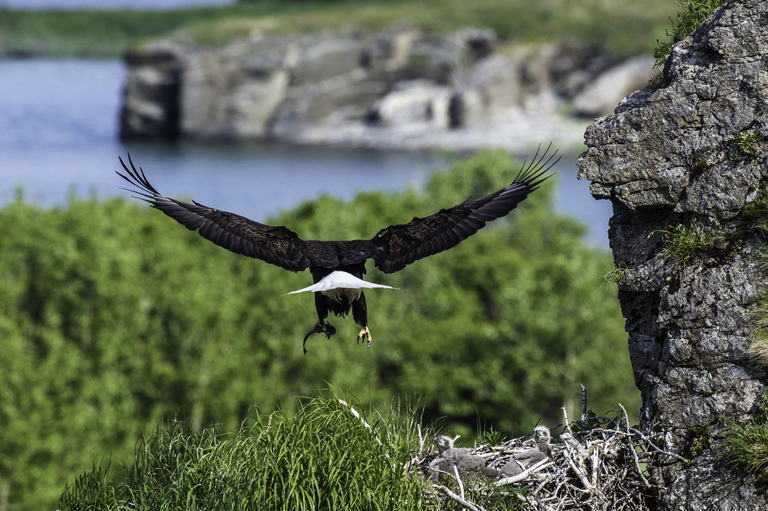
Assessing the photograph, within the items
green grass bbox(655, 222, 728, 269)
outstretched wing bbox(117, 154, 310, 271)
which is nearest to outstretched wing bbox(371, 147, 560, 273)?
outstretched wing bbox(117, 154, 310, 271)

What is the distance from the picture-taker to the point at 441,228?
29.2 feet

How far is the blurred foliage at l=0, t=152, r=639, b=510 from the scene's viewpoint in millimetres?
34188

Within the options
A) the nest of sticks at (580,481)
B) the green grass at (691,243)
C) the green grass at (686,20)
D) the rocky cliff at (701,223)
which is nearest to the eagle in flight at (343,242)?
the rocky cliff at (701,223)

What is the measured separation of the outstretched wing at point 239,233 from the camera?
8.57 m

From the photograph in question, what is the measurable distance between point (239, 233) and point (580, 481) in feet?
12.1

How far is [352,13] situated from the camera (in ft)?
614

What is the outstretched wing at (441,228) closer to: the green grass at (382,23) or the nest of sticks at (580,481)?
the nest of sticks at (580,481)

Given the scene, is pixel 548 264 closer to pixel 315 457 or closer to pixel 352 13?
pixel 315 457

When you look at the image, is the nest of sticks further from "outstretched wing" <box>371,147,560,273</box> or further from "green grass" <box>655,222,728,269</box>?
"outstretched wing" <box>371,147,560,273</box>

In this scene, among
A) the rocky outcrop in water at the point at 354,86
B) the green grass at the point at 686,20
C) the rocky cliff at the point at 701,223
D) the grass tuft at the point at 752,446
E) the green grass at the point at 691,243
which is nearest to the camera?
the grass tuft at the point at 752,446

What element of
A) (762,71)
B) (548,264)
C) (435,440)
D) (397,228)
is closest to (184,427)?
(435,440)

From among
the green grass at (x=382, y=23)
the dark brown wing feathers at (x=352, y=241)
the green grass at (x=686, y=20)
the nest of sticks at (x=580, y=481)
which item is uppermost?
the green grass at (x=382, y=23)

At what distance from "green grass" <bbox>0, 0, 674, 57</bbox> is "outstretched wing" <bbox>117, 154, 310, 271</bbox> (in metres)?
144

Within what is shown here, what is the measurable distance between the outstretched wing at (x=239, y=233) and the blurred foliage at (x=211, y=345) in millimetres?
24792
